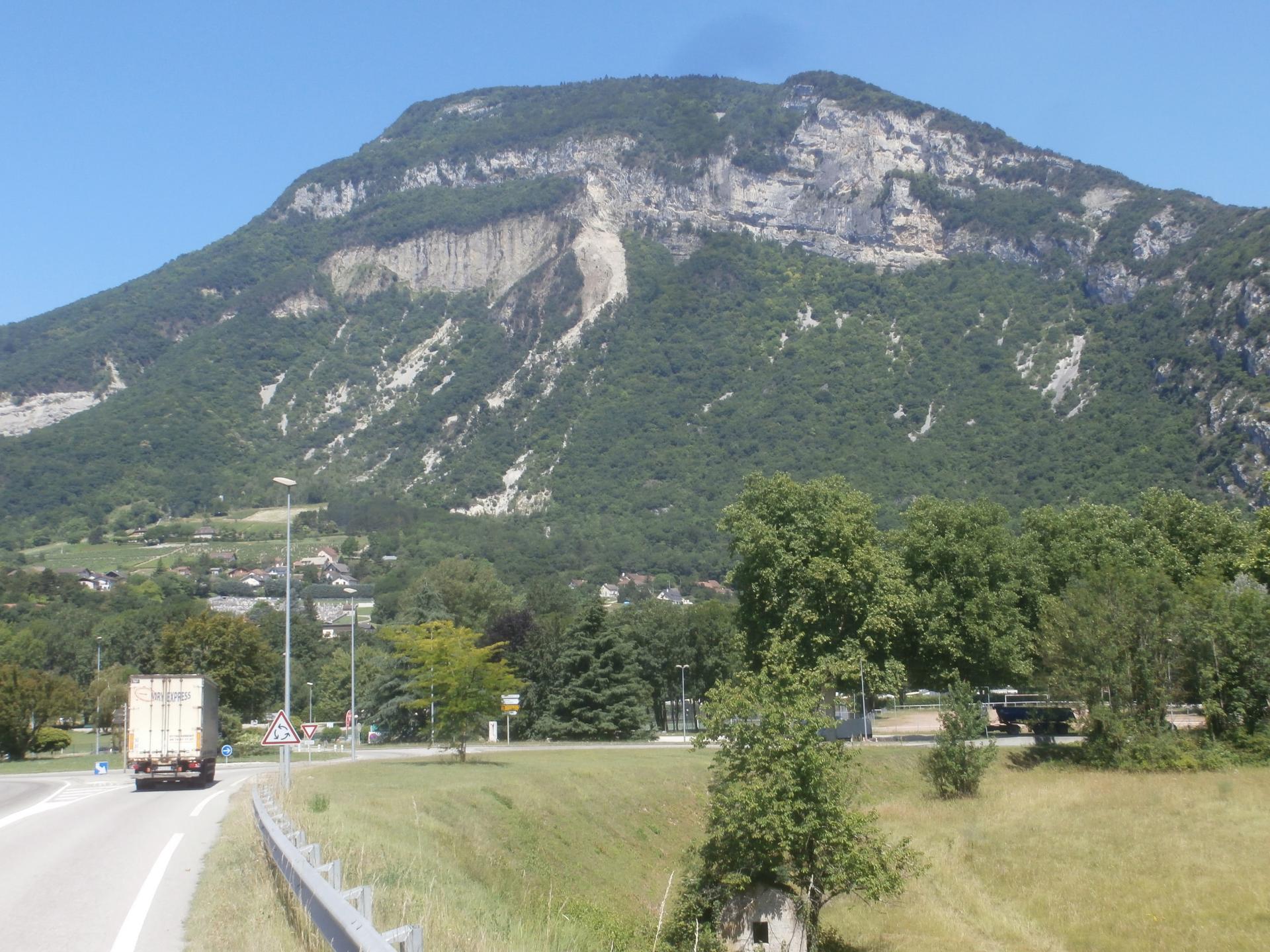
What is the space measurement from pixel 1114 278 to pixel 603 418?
85.6 m

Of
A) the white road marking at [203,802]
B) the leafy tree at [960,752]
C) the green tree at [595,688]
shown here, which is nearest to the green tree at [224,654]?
the green tree at [595,688]

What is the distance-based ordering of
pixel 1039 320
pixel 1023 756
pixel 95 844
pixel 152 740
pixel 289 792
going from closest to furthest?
1. pixel 95 844
2. pixel 289 792
3. pixel 152 740
4. pixel 1023 756
5. pixel 1039 320

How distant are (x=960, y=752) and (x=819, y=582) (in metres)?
13.9

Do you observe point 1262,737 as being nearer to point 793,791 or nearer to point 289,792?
point 793,791

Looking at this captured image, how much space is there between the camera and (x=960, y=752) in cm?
4159

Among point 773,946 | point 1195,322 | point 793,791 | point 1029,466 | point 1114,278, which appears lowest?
point 773,946

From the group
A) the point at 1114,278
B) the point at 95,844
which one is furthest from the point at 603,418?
the point at 95,844

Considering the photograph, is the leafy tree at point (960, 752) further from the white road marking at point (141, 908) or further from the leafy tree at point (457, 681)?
the white road marking at point (141, 908)

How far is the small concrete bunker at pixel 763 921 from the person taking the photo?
2481cm

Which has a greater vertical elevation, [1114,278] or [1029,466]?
A: [1114,278]

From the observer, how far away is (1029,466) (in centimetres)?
14188

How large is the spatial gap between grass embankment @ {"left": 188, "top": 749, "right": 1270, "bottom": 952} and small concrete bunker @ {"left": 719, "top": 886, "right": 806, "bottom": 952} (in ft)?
5.71

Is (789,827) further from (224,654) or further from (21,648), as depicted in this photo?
(21,648)

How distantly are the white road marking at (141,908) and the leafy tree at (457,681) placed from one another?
899 inches
